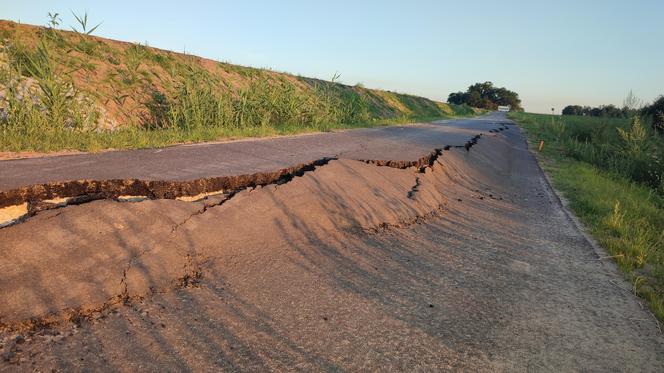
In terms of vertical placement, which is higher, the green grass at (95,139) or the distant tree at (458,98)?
the distant tree at (458,98)

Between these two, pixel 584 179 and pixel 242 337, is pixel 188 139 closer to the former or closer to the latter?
pixel 242 337

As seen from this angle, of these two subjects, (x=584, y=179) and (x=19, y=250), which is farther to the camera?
(x=584, y=179)

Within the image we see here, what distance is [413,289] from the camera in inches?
122

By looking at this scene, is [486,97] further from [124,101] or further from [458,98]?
[124,101]

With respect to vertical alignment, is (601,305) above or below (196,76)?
below

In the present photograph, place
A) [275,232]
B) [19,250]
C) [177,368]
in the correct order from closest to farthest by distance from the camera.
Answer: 1. [177,368]
2. [19,250]
3. [275,232]

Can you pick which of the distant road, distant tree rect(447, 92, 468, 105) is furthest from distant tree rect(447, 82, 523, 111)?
the distant road

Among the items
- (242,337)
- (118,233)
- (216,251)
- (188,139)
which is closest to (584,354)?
(242,337)

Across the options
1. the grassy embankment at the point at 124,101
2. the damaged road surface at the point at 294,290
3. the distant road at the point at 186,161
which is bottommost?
the damaged road surface at the point at 294,290

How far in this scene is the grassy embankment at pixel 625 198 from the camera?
3.88 m

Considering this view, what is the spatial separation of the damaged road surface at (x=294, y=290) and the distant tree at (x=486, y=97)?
109 meters

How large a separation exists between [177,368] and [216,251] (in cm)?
142

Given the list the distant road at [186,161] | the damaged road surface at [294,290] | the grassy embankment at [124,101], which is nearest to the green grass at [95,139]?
the grassy embankment at [124,101]

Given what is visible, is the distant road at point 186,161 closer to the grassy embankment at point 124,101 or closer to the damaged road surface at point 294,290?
the damaged road surface at point 294,290
